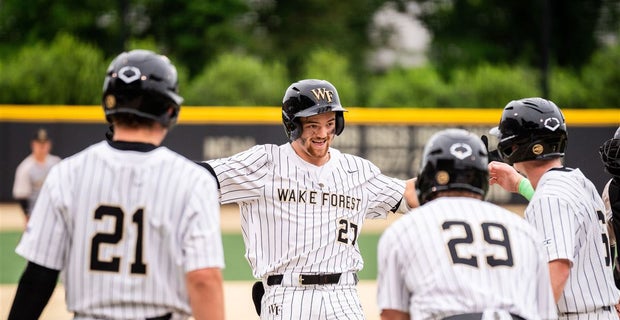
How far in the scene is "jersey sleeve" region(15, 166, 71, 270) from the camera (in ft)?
12.0

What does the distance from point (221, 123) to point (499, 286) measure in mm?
17031

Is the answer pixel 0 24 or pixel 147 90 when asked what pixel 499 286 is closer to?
pixel 147 90

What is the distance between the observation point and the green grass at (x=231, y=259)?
530 inches

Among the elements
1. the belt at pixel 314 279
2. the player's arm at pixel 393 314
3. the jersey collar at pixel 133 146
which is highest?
the jersey collar at pixel 133 146

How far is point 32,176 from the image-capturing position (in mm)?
13539

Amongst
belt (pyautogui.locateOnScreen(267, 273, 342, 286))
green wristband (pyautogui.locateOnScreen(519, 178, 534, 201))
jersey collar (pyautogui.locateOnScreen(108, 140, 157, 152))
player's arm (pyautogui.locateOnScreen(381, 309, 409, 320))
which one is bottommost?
player's arm (pyautogui.locateOnScreen(381, 309, 409, 320))

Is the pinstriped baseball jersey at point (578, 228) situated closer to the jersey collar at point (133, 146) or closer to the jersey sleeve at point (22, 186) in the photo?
the jersey collar at point (133, 146)

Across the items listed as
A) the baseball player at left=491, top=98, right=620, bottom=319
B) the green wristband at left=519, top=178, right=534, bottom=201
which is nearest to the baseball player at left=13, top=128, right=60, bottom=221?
the green wristband at left=519, top=178, right=534, bottom=201

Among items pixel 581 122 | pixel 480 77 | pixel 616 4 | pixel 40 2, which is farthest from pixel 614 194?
pixel 616 4

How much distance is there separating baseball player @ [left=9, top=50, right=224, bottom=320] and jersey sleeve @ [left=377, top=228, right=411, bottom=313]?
58 centimetres

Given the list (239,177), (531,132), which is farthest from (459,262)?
(239,177)

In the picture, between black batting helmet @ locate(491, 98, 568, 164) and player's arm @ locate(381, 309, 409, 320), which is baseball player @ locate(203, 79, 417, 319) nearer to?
black batting helmet @ locate(491, 98, 568, 164)

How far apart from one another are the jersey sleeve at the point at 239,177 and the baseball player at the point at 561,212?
4.87 ft

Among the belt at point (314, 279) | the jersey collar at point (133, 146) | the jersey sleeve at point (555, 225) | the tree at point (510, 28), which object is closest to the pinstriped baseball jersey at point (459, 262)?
the jersey sleeve at point (555, 225)
